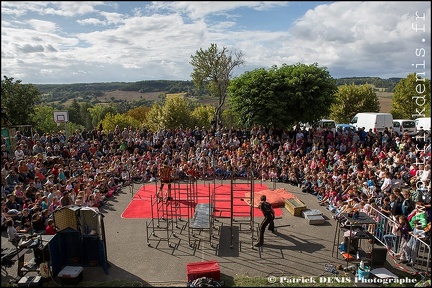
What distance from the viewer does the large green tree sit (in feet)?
82.7

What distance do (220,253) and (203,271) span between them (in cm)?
214

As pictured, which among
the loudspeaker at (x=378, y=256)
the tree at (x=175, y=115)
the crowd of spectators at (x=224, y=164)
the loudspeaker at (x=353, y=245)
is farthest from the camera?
the tree at (x=175, y=115)

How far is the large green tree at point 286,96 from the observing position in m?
25.2

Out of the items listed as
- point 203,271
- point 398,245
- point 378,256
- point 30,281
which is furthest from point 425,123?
point 30,281

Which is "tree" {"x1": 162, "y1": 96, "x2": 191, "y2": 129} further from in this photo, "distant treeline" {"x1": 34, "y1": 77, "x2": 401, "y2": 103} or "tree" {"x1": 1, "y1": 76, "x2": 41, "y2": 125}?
"distant treeline" {"x1": 34, "y1": 77, "x2": 401, "y2": 103}

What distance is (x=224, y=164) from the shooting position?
2061 centimetres

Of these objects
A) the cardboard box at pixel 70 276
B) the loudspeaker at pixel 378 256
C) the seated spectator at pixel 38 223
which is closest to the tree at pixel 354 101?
the loudspeaker at pixel 378 256

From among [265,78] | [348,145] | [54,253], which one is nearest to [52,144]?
[54,253]

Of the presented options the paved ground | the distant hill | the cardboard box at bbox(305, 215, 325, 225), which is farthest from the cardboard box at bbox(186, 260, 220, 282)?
the distant hill

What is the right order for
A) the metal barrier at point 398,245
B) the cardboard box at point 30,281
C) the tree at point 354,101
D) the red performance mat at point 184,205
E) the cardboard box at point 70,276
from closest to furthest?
the cardboard box at point 30,281 → the cardboard box at point 70,276 → the metal barrier at point 398,245 → the red performance mat at point 184,205 → the tree at point 354,101

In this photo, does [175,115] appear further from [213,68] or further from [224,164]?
[224,164]

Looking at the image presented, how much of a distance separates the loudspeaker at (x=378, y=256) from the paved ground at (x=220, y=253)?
3.26 ft

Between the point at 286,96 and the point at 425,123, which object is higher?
the point at 286,96

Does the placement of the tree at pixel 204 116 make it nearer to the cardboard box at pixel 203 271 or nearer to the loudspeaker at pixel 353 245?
the loudspeaker at pixel 353 245
